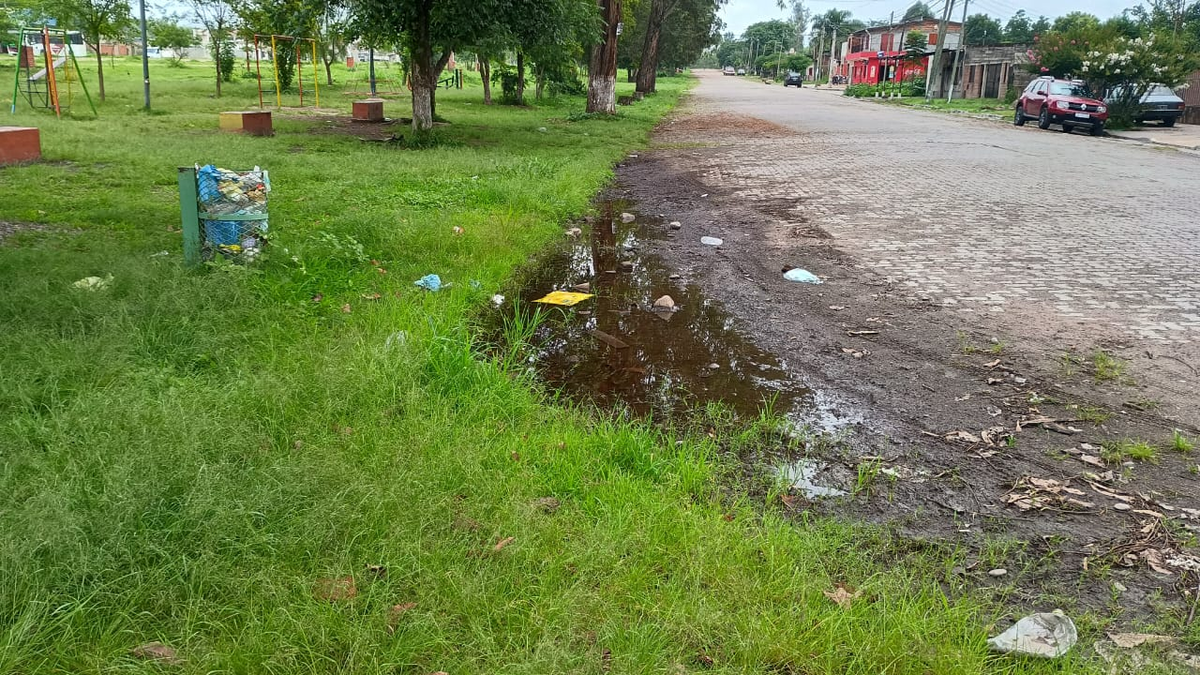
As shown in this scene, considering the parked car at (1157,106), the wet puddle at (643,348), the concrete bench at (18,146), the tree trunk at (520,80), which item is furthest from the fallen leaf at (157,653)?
the parked car at (1157,106)

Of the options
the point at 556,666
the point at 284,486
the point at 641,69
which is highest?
the point at 641,69

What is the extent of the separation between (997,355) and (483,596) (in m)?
3.80

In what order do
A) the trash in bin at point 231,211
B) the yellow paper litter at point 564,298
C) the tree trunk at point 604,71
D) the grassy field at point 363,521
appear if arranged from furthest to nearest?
1. the tree trunk at point 604,71
2. the yellow paper litter at point 564,298
3. the trash in bin at point 231,211
4. the grassy field at point 363,521

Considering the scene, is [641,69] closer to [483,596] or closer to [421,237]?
[421,237]

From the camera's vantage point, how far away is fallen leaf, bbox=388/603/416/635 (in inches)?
90.5

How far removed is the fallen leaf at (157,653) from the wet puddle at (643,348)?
2521mm

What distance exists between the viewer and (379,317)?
492 centimetres

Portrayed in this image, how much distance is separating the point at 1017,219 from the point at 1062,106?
1651 centimetres

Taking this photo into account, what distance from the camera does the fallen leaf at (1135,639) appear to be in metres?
2.42

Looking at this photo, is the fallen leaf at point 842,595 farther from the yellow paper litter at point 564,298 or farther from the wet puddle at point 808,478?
the yellow paper litter at point 564,298

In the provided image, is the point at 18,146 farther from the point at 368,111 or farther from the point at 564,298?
the point at 368,111

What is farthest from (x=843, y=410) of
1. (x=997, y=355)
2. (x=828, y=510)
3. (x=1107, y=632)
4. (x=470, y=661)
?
(x=470, y=661)

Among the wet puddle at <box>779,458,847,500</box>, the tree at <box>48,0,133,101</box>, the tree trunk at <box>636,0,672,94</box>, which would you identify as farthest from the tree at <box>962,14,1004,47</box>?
Answer: the wet puddle at <box>779,458,847,500</box>

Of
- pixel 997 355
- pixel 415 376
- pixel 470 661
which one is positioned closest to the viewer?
pixel 470 661
